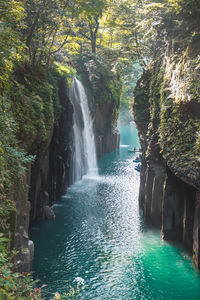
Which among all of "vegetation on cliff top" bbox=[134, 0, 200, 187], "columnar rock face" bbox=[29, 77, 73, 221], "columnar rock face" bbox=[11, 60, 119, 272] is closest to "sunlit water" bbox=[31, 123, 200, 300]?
"columnar rock face" bbox=[29, 77, 73, 221]

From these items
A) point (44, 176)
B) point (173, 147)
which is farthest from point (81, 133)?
point (173, 147)

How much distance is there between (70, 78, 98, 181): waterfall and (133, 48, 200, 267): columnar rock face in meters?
10.5

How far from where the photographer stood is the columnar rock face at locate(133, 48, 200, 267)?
13766 mm

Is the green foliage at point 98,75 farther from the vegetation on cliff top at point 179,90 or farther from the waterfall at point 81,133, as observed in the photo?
the vegetation on cliff top at point 179,90

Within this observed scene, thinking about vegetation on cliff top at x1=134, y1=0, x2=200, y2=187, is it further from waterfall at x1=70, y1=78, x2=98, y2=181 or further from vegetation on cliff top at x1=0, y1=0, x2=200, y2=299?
waterfall at x1=70, y1=78, x2=98, y2=181

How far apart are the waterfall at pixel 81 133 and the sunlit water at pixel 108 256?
30.5 feet

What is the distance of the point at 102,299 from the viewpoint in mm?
11758

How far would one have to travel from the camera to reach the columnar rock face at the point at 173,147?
1377 centimetres

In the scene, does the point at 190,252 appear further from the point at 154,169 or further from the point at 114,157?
the point at 114,157

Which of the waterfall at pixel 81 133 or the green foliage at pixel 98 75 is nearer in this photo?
the waterfall at pixel 81 133

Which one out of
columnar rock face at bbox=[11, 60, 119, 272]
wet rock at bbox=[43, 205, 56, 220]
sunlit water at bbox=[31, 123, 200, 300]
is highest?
columnar rock face at bbox=[11, 60, 119, 272]

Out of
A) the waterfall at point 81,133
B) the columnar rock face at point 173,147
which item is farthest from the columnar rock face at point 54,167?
the columnar rock face at point 173,147

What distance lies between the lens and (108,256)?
15.3 m

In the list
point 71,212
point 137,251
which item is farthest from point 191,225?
point 71,212
